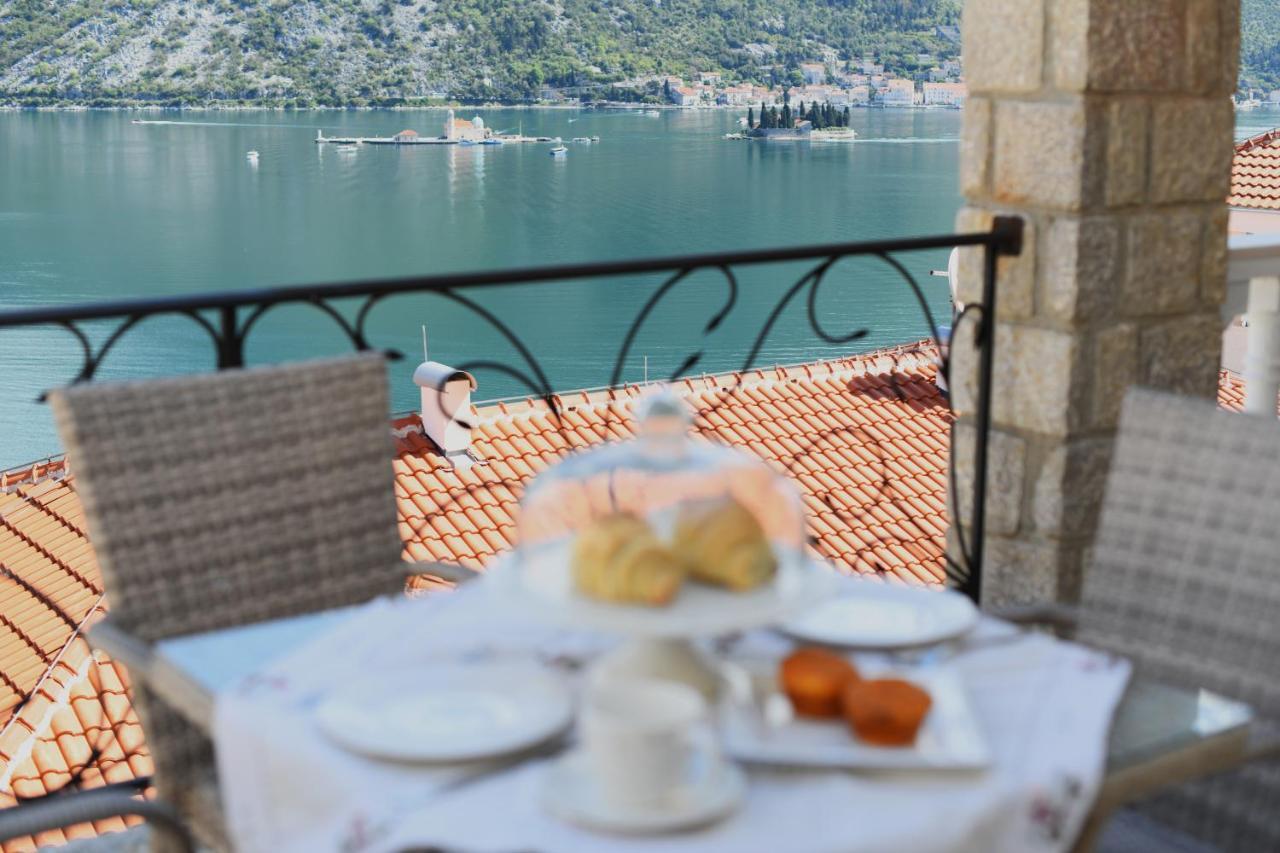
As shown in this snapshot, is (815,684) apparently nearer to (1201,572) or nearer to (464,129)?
(1201,572)

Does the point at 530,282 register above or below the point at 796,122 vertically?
below

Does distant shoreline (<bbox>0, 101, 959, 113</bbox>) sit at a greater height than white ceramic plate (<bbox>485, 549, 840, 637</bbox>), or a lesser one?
greater

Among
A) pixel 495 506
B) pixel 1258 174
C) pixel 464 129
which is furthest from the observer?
pixel 464 129

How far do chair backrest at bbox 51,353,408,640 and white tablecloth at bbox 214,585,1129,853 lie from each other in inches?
15.6

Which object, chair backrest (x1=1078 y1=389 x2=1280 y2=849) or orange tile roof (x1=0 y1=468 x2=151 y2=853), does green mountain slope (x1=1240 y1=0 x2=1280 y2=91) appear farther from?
chair backrest (x1=1078 y1=389 x2=1280 y2=849)

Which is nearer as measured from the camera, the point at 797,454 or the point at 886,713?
the point at 886,713

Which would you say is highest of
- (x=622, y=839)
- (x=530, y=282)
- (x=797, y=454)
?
(x=530, y=282)

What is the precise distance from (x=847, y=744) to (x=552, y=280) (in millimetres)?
1193

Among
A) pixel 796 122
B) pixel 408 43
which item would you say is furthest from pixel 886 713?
pixel 796 122

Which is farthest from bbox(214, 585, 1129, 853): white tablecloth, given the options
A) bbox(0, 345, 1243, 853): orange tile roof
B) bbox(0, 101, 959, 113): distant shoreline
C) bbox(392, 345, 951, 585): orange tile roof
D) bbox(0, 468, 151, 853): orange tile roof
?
bbox(0, 101, 959, 113): distant shoreline

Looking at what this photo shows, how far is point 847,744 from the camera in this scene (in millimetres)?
1246

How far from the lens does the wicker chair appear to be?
1.78 metres

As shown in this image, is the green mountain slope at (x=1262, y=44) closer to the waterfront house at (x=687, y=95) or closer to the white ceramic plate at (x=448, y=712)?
the waterfront house at (x=687, y=95)

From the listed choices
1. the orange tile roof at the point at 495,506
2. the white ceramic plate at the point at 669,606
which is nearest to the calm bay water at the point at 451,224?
the orange tile roof at the point at 495,506
